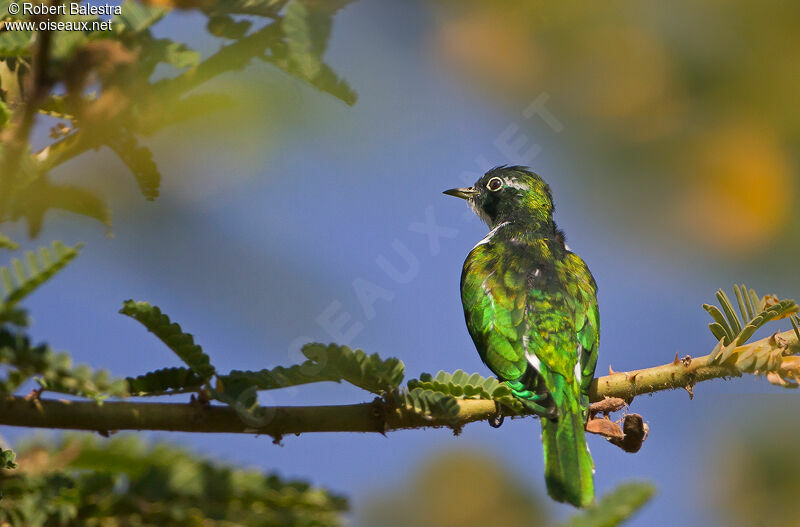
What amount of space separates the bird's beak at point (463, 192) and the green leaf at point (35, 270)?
5.83m

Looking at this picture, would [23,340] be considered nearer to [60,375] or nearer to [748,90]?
[60,375]

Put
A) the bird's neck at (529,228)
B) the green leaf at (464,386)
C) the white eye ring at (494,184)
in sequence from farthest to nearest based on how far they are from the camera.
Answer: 1. the white eye ring at (494,184)
2. the bird's neck at (529,228)
3. the green leaf at (464,386)

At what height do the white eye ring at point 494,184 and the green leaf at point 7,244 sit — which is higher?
the white eye ring at point 494,184

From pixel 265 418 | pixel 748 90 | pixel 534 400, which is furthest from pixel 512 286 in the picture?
pixel 265 418

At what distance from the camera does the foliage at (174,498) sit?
1.35 meters

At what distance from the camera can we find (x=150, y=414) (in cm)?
196

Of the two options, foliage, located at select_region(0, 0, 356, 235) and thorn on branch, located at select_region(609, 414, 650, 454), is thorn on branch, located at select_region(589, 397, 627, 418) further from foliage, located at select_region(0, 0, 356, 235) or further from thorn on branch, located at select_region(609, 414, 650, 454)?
foliage, located at select_region(0, 0, 356, 235)

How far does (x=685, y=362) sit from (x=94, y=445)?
7.38ft

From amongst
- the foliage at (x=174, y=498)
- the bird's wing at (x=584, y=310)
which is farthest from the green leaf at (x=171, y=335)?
the bird's wing at (x=584, y=310)

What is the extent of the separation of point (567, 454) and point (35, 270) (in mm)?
2465

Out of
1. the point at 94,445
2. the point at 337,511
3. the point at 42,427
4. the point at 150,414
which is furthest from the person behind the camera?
the point at 150,414

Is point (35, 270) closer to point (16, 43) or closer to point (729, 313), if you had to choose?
point (16, 43)

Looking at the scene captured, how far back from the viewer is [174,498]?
1.36 metres

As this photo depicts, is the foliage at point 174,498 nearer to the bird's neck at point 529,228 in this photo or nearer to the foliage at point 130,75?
the foliage at point 130,75
